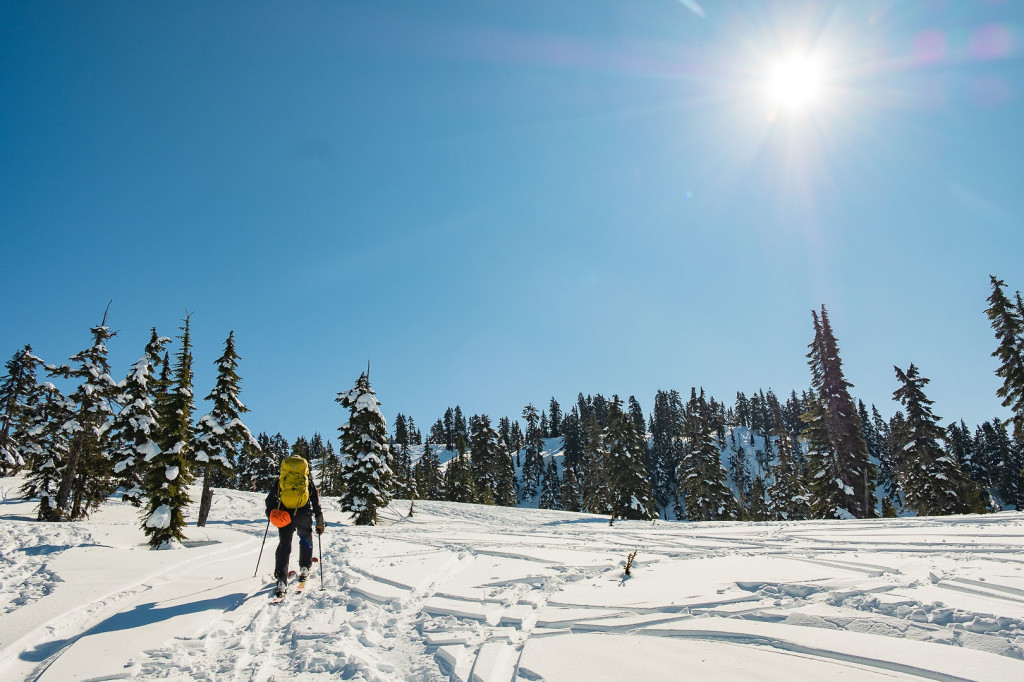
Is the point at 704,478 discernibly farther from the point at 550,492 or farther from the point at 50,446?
the point at 550,492

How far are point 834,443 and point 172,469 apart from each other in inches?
1301

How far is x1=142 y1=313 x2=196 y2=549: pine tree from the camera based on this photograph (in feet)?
53.4

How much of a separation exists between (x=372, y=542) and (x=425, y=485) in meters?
55.1

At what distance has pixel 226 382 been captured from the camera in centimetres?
2653

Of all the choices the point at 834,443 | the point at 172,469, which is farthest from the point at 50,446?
the point at 834,443

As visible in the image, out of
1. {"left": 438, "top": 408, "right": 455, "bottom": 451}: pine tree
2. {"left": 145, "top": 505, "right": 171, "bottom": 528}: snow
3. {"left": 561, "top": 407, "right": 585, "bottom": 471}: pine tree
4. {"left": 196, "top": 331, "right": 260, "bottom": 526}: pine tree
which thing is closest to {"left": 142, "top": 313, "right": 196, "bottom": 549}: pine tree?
{"left": 145, "top": 505, "right": 171, "bottom": 528}: snow

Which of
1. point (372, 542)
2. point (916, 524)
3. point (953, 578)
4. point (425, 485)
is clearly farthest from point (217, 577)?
point (425, 485)

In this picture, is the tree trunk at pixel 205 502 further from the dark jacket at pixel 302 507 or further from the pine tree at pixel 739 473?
the pine tree at pixel 739 473

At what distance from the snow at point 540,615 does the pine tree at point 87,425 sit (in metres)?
17.2

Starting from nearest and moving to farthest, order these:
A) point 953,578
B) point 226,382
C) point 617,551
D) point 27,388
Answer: point 953,578
point 617,551
point 226,382
point 27,388

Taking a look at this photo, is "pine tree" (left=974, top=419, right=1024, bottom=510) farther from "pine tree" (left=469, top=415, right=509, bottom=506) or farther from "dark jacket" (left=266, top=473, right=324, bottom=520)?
"dark jacket" (left=266, top=473, right=324, bottom=520)

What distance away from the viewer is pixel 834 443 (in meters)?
27.7

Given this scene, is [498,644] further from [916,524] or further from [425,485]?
[425,485]

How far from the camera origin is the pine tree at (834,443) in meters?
26.6
